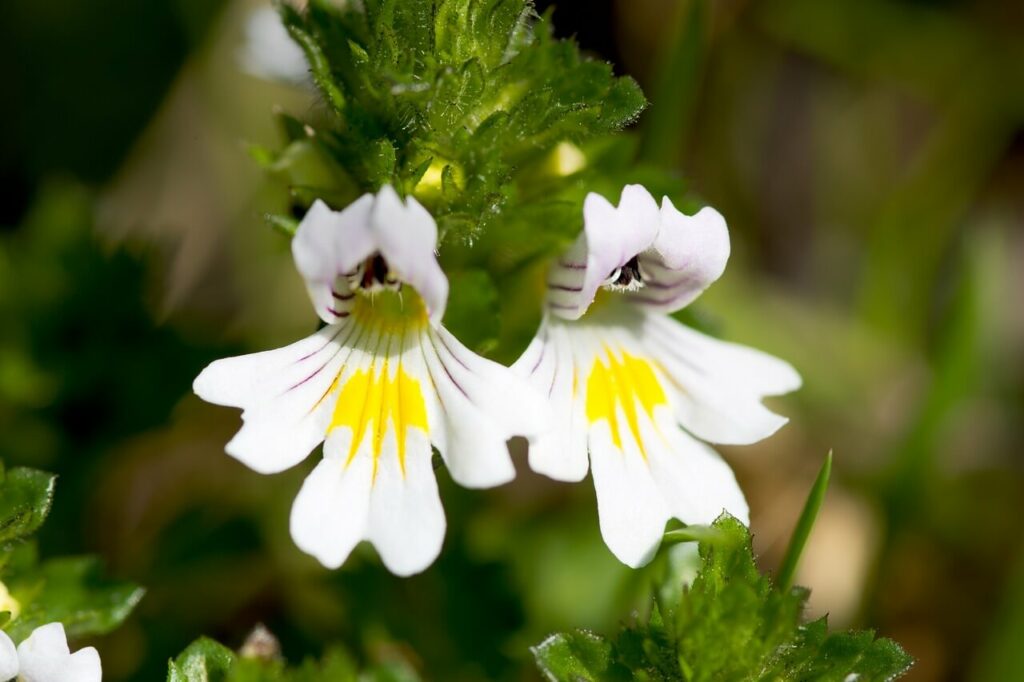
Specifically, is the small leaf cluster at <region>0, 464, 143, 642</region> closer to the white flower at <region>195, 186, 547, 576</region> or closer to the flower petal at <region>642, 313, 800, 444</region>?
the white flower at <region>195, 186, 547, 576</region>

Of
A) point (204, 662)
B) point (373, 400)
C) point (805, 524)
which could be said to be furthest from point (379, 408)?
point (805, 524)

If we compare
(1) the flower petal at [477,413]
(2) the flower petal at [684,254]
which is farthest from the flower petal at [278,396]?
(2) the flower petal at [684,254]

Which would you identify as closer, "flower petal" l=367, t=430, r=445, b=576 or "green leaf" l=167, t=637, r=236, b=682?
"flower petal" l=367, t=430, r=445, b=576

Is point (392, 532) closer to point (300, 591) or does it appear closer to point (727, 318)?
point (300, 591)

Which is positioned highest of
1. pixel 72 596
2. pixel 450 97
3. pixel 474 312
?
pixel 450 97

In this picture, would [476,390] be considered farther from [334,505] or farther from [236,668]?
[236,668]

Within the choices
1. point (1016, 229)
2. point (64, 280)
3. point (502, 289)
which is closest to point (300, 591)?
point (64, 280)

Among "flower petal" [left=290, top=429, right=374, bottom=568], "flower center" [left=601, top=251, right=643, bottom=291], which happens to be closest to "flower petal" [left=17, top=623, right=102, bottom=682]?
"flower petal" [left=290, top=429, right=374, bottom=568]
